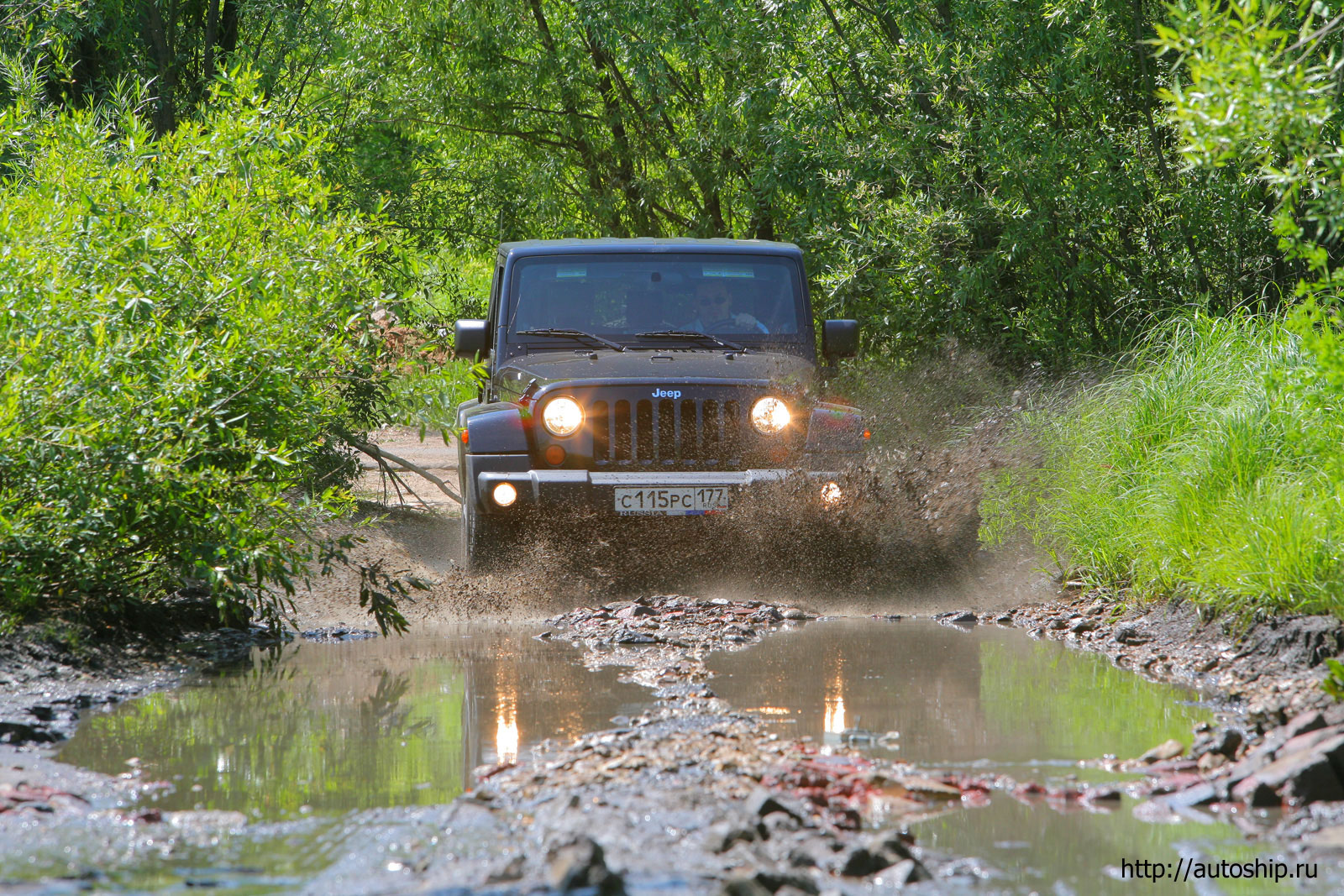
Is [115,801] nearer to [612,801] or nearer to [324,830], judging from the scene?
[324,830]

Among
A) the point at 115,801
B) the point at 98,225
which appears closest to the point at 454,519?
the point at 98,225

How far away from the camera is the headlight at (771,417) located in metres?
6.59

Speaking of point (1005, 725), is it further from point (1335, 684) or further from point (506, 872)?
point (506, 872)

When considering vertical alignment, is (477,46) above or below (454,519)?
above

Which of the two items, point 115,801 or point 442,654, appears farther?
point 442,654

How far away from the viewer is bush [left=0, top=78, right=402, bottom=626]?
4773mm

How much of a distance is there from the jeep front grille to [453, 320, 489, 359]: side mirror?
47.2 inches

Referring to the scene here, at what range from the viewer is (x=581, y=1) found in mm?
11844

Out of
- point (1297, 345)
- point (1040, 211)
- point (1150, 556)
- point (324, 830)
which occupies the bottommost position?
point (324, 830)

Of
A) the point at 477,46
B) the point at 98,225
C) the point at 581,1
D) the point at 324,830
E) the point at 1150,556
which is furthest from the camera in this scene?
the point at 477,46

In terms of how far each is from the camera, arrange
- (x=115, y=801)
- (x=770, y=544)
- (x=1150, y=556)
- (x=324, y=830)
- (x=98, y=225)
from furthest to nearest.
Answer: (x=770, y=544) < (x=1150, y=556) < (x=98, y=225) < (x=115, y=801) < (x=324, y=830)

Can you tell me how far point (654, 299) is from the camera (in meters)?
7.48

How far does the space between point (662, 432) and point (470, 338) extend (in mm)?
1473

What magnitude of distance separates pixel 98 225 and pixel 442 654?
90.0 inches
